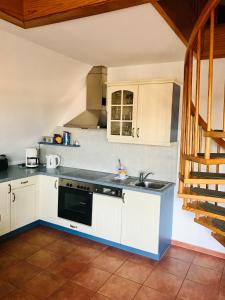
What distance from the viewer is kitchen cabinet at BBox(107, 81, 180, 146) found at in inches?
113

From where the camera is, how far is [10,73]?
2797 mm

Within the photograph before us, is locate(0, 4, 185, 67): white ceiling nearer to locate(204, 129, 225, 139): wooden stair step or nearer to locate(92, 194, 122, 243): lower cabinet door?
locate(204, 129, 225, 139): wooden stair step

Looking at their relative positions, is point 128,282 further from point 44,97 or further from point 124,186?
point 44,97

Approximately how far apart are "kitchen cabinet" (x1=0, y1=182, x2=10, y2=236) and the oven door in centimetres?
66

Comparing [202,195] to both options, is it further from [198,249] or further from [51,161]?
[51,161]

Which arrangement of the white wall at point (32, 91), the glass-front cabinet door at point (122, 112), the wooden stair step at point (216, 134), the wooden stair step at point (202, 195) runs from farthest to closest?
the glass-front cabinet door at point (122, 112), the white wall at point (32, 91), the wooden stair step at point (202, 195), the wooden stair step at point (216, 134)

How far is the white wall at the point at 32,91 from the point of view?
269 cm

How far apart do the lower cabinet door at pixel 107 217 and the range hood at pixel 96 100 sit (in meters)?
1.06

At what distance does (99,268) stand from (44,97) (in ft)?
7.57

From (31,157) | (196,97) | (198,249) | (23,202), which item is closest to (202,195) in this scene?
(196,97)

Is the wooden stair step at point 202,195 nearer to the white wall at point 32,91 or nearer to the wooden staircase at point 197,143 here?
the wooden staircase at point 197,143

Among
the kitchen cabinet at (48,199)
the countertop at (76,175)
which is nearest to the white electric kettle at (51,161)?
the countertop at (76,175)

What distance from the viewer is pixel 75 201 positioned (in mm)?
3324

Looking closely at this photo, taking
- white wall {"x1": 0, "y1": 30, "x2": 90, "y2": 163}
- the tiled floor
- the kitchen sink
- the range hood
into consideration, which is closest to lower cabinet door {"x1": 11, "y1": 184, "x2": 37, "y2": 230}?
the tiled floor
